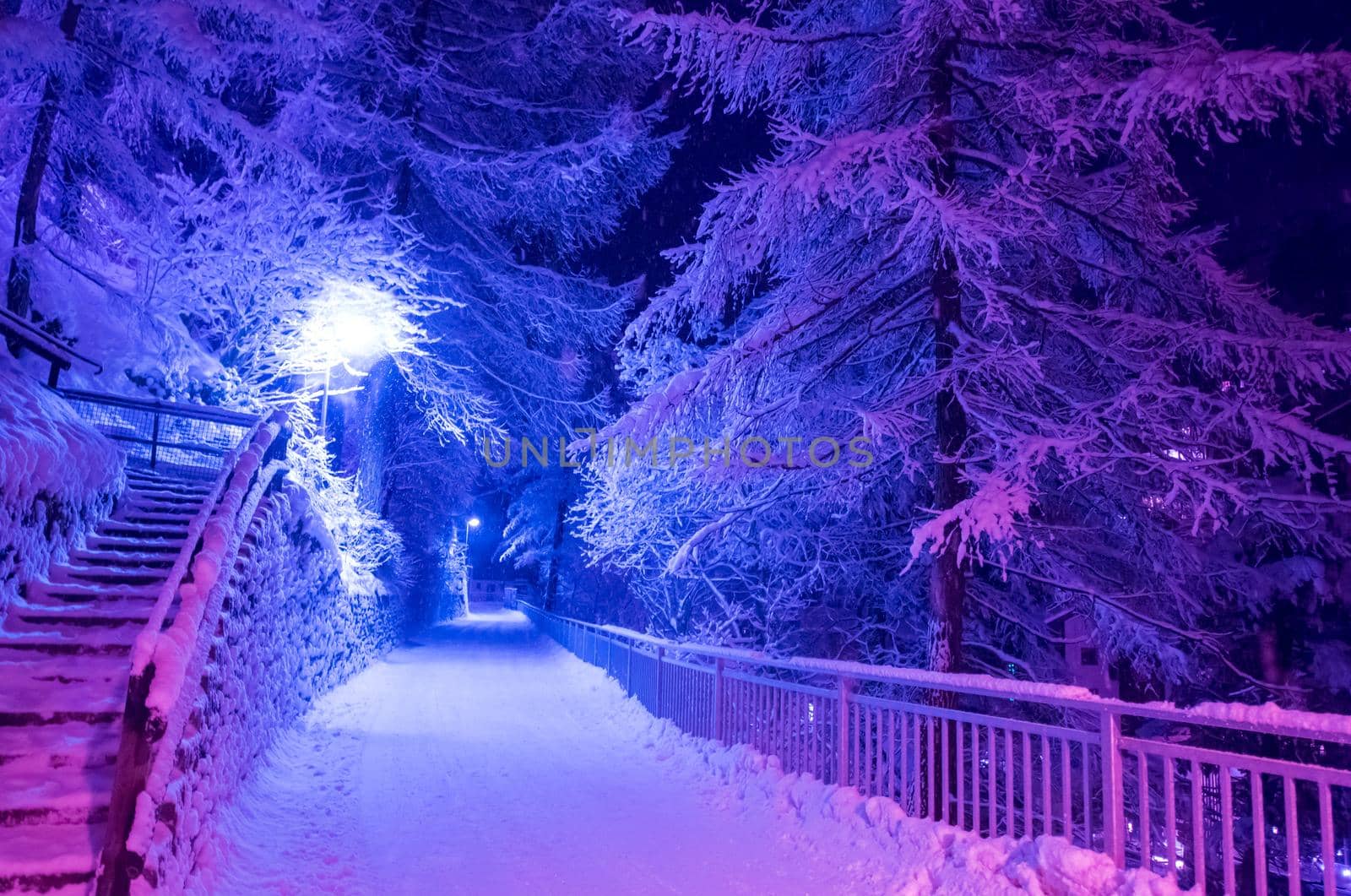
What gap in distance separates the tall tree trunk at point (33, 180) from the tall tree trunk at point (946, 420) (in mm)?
10935

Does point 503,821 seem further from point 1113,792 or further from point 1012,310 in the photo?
point 1012,310

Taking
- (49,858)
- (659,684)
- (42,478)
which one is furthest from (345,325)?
(49,858)

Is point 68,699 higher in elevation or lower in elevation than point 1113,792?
higher

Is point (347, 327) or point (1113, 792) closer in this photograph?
point (1113, 792)

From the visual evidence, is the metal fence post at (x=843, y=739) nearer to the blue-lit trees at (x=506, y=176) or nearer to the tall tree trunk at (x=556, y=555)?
the blue-lit trees at (x=506, y=176)

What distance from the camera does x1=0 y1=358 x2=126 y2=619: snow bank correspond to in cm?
682

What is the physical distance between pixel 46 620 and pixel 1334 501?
35.2 ft

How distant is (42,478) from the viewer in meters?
7.39

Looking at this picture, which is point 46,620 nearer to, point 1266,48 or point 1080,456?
point 1080,456

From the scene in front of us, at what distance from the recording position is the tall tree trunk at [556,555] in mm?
31500

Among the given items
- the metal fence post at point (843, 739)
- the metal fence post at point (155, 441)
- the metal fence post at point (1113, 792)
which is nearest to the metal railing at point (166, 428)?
the metal fence post at point (155, 441)

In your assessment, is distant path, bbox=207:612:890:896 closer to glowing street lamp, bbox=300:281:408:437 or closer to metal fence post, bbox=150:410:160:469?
metal fence post, bbox=150:410:160:469

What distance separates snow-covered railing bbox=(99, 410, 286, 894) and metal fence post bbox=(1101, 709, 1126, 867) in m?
5.14

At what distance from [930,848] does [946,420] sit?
3707 mm
